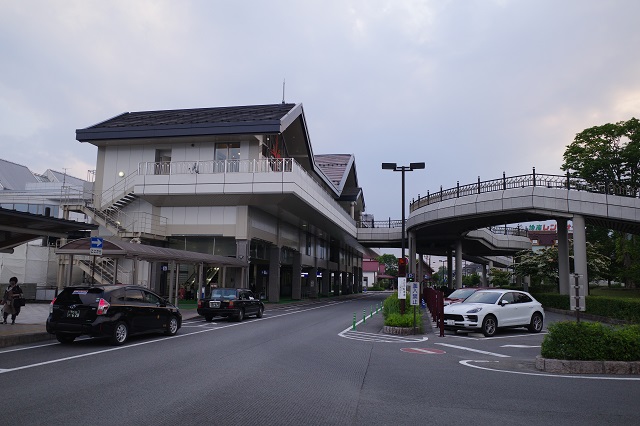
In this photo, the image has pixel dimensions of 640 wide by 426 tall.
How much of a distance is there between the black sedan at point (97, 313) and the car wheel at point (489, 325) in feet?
36.6

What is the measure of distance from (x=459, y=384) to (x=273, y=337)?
8.25 metres

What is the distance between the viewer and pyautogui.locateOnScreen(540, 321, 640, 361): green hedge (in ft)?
33.5

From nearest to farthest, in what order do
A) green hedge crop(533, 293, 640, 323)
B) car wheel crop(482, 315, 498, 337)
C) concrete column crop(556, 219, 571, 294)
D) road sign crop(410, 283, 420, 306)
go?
car wheel crop(482, 315, 498, 337), road sign crop(410, 283, 420, 306), green hedge crop(533, 293, 640, 323), concrete column crop(556, 219, 571, 294)

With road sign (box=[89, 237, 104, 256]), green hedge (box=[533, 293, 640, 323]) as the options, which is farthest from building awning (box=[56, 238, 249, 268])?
green hedge (box=[533, 293, 640, 323])

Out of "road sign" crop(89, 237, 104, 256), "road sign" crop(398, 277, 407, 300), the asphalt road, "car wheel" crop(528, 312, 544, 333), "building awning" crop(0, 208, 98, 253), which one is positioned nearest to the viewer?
the asphalt road

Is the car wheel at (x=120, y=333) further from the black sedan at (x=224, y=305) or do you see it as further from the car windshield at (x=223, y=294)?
the car windshield at (x=223, y=294)

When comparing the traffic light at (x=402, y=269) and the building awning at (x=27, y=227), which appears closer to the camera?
the building awning at (x=27, y=227)

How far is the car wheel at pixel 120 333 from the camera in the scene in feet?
43.6

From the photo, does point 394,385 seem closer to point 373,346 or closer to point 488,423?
point 488,423

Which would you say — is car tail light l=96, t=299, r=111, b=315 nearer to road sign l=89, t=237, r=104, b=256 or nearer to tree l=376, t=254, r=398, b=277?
road sign l=89, t=237, r=104, b=256

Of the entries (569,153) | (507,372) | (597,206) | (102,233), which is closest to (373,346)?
(507,372)

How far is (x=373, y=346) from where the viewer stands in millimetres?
14359

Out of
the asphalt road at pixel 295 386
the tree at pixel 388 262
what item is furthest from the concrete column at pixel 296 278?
the tree at pixel 388 262

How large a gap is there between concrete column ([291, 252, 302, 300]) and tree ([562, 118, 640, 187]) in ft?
87.5
